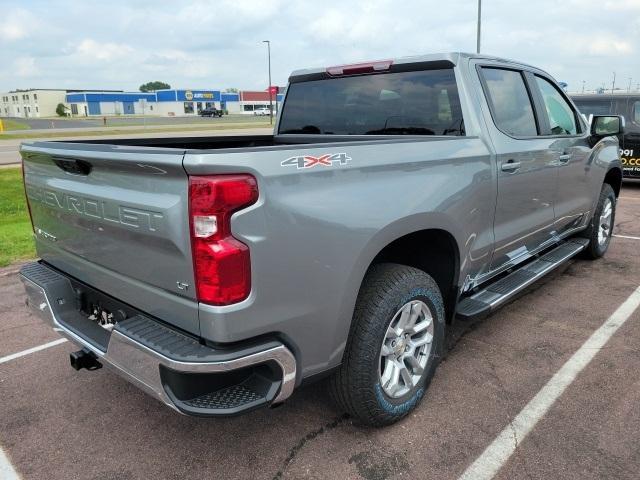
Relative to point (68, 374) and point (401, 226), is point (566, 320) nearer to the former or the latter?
point (401, 226)

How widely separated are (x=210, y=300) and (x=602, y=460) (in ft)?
6.51

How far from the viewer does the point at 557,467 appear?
98.7 inches

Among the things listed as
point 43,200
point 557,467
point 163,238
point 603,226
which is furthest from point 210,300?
point 603,226

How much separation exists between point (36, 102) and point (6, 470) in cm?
10909

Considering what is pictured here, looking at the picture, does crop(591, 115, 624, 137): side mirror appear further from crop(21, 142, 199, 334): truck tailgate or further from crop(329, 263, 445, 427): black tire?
crop(21, 142, 199, 334): truck tailgate

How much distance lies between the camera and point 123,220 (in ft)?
7.37

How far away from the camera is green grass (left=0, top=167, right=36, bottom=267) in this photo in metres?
6.29

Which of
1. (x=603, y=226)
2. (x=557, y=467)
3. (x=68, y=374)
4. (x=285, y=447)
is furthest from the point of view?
(x=603, y=226)

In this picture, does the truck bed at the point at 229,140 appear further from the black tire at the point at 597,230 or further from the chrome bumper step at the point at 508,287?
the black tire at the point at 597,230

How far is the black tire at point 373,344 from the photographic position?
2.56 meters

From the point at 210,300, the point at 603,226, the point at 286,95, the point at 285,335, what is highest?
the point at 286,95

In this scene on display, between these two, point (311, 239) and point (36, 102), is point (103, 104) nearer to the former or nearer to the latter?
point (36, 102)

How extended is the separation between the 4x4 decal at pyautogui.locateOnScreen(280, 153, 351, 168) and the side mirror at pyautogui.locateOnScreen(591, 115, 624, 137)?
11.2 feet

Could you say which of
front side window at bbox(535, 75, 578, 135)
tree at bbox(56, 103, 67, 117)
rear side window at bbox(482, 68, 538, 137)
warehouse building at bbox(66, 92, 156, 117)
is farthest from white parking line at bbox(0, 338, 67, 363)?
tree at bbox(56, 103, 67, 117)
